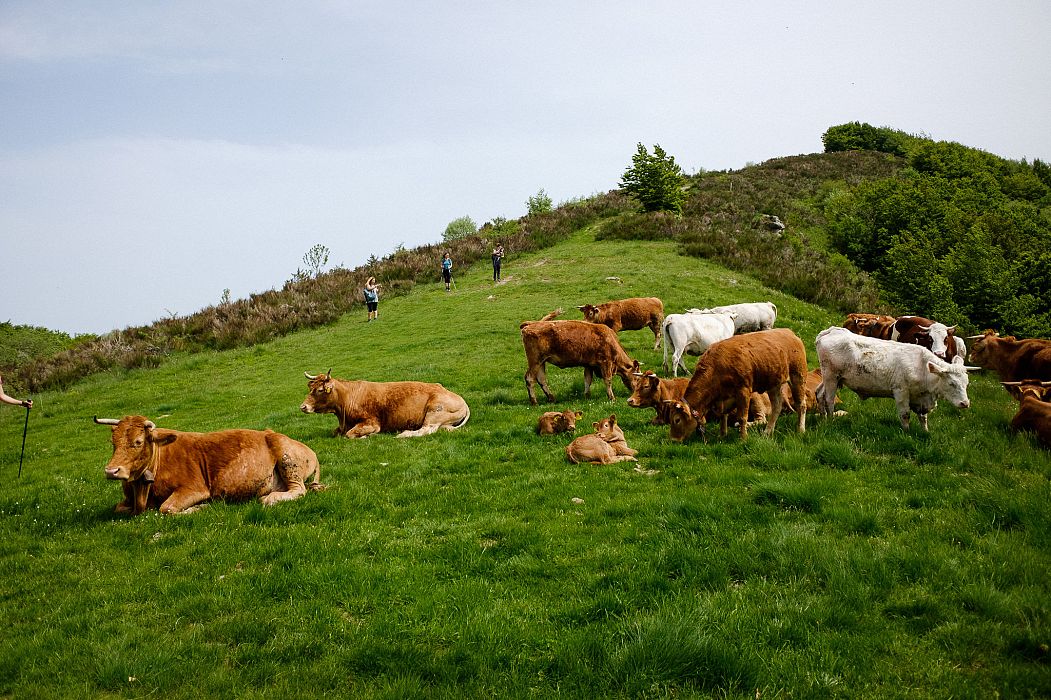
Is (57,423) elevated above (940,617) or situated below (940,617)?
above

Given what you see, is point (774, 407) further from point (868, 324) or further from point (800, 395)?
point (868, 324)

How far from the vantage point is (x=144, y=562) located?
6.12 m

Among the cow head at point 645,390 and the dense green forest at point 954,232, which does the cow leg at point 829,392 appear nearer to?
the cow head at point 645,390

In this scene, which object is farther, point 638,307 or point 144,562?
point 638,307

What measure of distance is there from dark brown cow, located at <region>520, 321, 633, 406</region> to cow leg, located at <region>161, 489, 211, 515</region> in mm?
6869

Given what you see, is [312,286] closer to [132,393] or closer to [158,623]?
[132,393]

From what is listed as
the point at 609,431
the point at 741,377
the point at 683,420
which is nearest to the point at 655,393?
the point at 683,420

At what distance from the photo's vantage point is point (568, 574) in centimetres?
555

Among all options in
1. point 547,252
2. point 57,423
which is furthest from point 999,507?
point 547,252

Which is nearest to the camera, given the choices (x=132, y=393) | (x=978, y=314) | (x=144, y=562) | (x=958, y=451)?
(x=144, y=562)

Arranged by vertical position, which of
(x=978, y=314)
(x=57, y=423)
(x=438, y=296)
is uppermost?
(x=438, y=296)

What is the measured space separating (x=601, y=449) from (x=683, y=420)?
1.46 meters

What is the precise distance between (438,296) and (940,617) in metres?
26.7

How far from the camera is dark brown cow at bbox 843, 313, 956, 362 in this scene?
13344 millimetres
